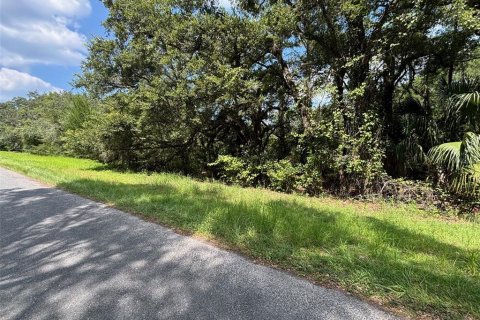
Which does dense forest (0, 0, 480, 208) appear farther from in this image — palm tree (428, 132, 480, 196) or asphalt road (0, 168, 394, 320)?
asphalt road (0, 168, 394, 320)

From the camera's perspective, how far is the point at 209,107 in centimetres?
1341

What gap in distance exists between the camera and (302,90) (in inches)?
451

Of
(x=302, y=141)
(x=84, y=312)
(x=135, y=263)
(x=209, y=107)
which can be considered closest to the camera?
(x=84, y=312)

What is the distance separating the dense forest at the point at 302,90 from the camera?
356 inches

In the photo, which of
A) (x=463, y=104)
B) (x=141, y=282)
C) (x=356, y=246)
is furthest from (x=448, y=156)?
(x=141, y=282)

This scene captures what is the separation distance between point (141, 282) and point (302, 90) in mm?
9822

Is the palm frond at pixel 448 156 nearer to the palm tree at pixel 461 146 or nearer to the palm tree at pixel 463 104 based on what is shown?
the palm tree at pixel 461 146

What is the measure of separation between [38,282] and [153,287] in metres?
1.22

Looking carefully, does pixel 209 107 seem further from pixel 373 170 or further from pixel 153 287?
pixel 153 287

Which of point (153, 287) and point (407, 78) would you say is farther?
point (407, 78)

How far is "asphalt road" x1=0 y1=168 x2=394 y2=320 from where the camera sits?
8.50 ft

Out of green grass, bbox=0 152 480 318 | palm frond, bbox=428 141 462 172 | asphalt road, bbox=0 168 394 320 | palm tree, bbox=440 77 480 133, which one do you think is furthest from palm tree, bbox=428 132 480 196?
asphalt road, bbox=0 168 394 320

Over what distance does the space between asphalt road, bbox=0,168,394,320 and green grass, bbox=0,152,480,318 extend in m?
0.30

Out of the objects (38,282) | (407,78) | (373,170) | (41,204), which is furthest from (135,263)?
(407,78)
